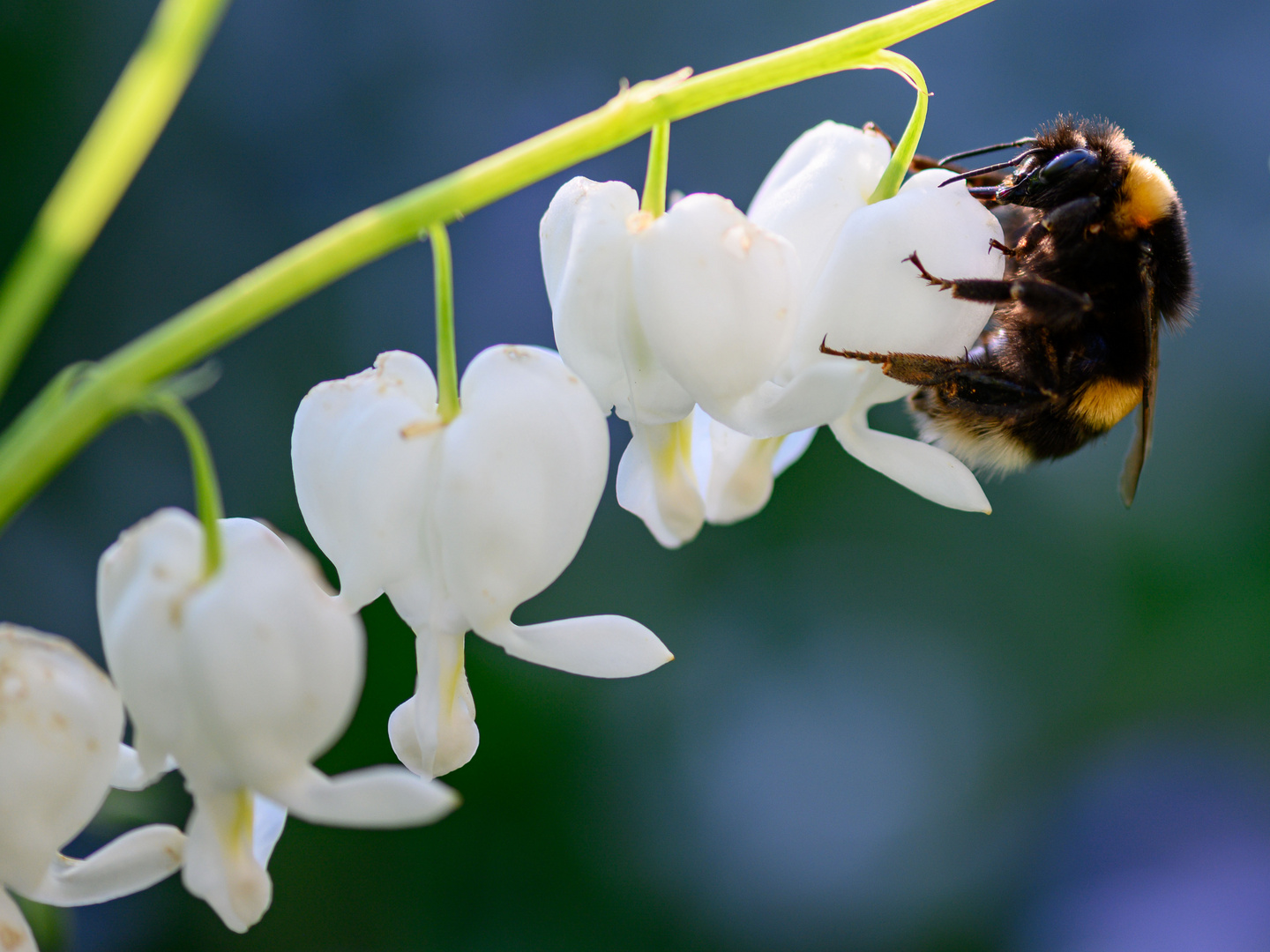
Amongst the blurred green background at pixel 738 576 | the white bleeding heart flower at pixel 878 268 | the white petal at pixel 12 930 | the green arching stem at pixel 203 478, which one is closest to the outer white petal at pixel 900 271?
the white bleeding heart flower at pixel 878 268

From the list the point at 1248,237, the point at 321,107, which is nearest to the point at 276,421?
the point at 321,107

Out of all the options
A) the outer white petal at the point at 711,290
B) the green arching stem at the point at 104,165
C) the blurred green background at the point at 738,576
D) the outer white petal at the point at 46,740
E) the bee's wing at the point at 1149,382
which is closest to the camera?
the green arching stem at the point at 104,165

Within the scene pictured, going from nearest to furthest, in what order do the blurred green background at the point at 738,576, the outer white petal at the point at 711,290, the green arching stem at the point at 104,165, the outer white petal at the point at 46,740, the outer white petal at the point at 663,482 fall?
the green arching stem at the point at 104,165 → the outer white petal at the point at 46,740 → the outer white petal at the point at 711,290 → the outer white petal at the point at 663,482 → the blurred green background at the point at 738,576

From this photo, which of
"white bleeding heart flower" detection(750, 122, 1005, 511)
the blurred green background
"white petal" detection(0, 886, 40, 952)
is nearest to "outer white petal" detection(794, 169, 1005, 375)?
"white bleeding heart flower" detection(750, 122, 1005, 511)

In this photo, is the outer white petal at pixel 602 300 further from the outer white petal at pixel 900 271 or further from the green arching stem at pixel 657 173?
the outer white petal at pixel 900 271

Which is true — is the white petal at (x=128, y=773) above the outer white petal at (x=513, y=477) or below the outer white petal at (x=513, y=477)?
below

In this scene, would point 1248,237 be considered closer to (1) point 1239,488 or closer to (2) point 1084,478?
(1) point 1239,488

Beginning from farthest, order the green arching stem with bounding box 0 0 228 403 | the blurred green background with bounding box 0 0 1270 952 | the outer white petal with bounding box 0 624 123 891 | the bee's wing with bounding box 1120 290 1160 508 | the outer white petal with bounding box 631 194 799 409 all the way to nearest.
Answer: the blurred green background with bounding box 0 0 1270 952
the bee's wing with bounding box 1120 290 1160 508
the outer white petal with bounding box 631 194 799 409
the outer white petal with bounding box 0 624 123 891
the green arching stem with bounding box 0 0 228 403

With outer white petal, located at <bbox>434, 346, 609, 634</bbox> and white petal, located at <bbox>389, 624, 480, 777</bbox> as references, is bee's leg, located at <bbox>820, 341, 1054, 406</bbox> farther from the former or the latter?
white petal, located at <bbox>389, 624, 480, 777</bbox>
